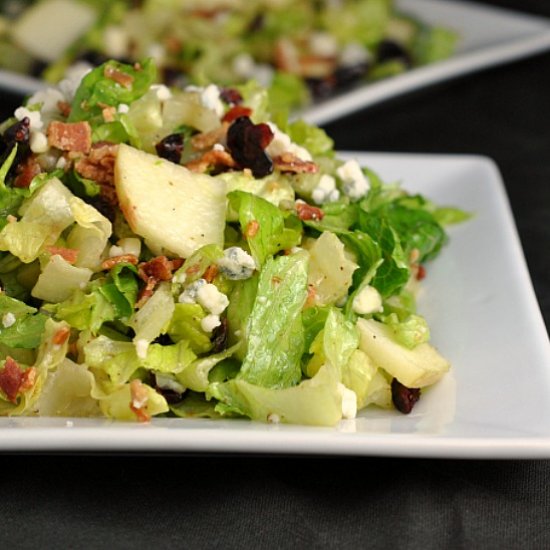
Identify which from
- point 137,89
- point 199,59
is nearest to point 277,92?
point 199,59

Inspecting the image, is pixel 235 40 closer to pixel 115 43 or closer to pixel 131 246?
pixel 115 43

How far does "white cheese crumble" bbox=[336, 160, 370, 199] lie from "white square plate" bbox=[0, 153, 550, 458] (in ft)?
1.38

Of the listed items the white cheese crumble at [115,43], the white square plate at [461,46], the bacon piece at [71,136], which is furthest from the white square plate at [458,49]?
the bacon piece at [71,136]

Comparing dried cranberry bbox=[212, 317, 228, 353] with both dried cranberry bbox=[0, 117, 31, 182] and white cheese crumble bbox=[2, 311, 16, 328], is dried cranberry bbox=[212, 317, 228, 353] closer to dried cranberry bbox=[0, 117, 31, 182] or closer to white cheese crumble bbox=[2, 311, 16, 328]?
white cheese crumble bbox=[2, 311, 16, 328]

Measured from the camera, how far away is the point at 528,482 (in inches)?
106

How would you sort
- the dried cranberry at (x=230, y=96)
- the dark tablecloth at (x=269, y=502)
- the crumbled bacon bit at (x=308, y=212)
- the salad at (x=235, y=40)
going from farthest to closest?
1. the salad at (x=235, y=40)
2. the dried cranberry at (x=230, y=96)
3. the crumbled bacon bit at (x=308, y=212)
4. the dark tablecloth at (x=269, y=502)

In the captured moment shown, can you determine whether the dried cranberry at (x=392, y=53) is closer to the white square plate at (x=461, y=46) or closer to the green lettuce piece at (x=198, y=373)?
the white square plate at (x=461, y=46)

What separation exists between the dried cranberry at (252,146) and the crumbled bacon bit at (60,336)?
0.74 meters

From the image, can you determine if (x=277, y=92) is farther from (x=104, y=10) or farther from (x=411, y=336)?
(x=411, y=336)

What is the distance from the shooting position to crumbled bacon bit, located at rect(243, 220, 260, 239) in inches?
111

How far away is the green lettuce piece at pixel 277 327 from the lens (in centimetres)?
267

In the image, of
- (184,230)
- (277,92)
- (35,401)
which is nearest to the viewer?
(35,401)

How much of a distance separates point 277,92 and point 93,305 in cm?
300

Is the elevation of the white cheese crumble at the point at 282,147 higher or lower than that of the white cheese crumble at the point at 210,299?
higher
